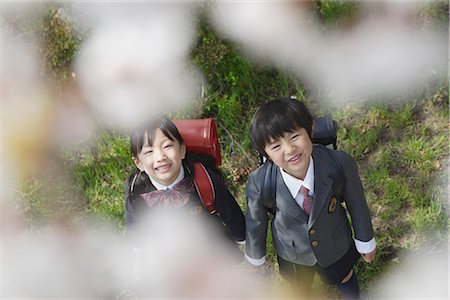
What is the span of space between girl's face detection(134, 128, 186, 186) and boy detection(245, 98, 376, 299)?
260 millimetres

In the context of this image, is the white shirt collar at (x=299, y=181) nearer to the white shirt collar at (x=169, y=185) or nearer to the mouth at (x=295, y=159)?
the mouth at (x=295, y=159)

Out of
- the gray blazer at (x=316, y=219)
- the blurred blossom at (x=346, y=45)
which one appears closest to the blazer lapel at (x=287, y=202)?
the gray blazer at (x=316, y=219)

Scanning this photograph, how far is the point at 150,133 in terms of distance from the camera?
1782mm

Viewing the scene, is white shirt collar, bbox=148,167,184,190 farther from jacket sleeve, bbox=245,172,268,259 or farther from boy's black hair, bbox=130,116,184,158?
jacket sleeve, bbox=245,172,268,259

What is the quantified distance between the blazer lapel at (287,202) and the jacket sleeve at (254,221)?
0.07m

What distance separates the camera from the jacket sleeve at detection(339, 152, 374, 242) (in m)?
1.68

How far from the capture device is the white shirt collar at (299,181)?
5.52 feet

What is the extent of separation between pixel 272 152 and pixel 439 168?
1.25 meters

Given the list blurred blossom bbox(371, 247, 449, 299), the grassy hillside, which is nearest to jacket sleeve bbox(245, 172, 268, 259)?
the grassy hillside

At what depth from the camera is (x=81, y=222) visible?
2.85 meters

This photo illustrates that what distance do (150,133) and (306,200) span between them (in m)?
0.54

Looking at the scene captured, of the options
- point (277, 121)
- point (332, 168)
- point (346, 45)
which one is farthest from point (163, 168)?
point (346, 45)

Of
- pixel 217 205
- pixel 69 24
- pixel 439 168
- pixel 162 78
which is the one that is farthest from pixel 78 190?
pixel 439 168

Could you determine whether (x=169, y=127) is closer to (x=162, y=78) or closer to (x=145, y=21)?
(x=162, y=78)
